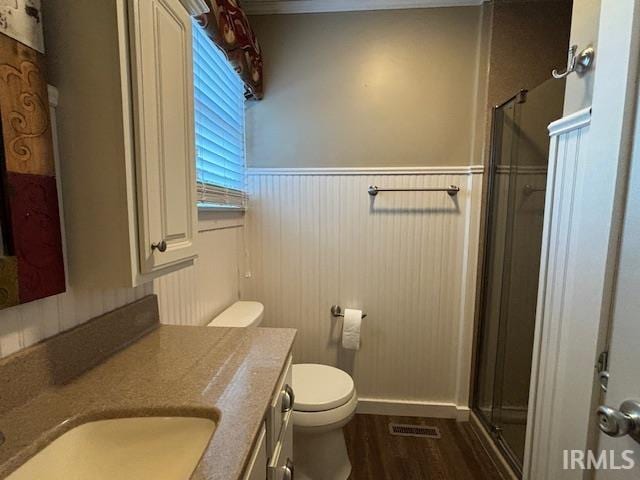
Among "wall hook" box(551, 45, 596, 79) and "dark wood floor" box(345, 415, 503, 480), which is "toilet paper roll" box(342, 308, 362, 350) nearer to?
"dark wood floor" box(345, 415, 503, 480)

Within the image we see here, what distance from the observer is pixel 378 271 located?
1.98 meters

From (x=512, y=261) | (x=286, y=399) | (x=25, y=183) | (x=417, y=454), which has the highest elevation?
(x=25, y=183)

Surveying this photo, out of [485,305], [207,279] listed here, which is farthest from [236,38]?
[485,305]

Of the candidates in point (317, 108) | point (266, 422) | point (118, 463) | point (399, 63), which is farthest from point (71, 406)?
point (399, 63)

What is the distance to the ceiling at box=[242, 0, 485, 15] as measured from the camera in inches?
70.7

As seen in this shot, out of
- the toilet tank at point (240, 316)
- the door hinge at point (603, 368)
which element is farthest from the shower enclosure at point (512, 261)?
the toilet tank at point (240, 316)

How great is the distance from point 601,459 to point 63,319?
4.18ft

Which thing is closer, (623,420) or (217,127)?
(623,420)

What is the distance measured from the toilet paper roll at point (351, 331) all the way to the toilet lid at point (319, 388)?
241 mm

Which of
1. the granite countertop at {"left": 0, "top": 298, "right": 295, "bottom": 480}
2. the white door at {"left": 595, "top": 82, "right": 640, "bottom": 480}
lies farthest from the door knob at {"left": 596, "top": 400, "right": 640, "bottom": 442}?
the granite countertop at {"left": 0, "top": 298, "right": 295, "bottom": 480}

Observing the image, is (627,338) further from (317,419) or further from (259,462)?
(317,419)

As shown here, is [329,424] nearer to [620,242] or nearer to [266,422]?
[266,422]

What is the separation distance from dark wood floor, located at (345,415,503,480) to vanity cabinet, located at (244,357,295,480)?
2.75ft
